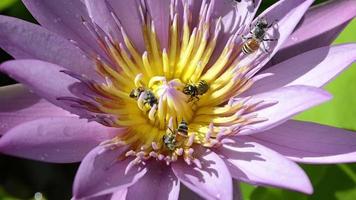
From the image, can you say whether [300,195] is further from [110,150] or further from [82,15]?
[82,15]

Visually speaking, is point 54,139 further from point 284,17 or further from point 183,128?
point 284,17

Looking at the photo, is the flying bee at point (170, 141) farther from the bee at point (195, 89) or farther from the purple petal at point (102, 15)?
the purple petal at point (102, 15)

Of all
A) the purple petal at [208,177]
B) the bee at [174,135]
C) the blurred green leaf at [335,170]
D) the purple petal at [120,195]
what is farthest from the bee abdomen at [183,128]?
the blurred green leaf at [335,170]

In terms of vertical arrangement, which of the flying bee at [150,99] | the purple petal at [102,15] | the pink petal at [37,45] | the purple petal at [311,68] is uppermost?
the purple petal at [102,15]

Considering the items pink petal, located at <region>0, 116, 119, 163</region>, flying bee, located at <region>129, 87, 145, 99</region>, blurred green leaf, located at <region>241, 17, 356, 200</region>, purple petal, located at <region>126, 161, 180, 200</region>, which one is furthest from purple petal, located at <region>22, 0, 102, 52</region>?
blurred green leaf, located at <region>241, 17, 356, 200</region>

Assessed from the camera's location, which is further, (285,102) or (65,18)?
(65,18)

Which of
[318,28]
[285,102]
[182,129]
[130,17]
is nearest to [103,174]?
[182,129]
